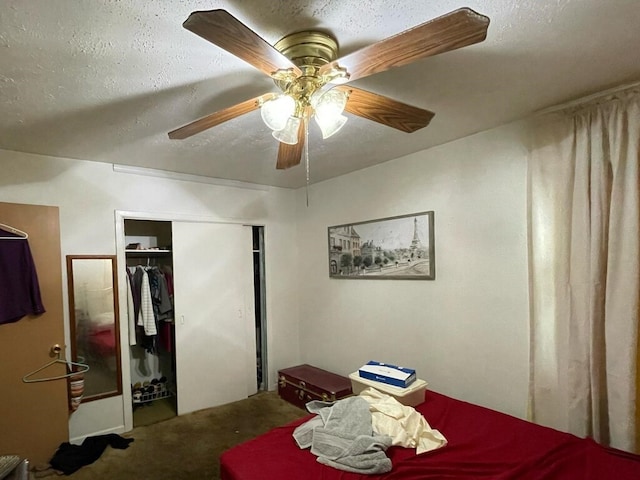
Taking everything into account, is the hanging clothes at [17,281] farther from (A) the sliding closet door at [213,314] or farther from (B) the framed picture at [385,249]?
(B) the framed picture at [385,249]

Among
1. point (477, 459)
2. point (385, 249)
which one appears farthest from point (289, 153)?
point (477, 459)

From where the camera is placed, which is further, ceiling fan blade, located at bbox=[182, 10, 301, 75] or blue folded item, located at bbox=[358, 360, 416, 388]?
blue folded item, located at bbox=[358, 360, 416, 388]

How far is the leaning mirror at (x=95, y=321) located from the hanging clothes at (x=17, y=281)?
309mm

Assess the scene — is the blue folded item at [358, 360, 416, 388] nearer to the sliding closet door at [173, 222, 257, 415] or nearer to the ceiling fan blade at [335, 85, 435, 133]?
the ceiling fan blade at [335, 85, 435, 133]

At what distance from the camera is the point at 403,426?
1.87 meters

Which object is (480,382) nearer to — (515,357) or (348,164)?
(515,357)

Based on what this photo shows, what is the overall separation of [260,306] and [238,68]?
301 centimetres

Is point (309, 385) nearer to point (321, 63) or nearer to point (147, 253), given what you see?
point (147, 253)

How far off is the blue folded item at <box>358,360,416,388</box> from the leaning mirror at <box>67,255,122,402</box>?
220cm

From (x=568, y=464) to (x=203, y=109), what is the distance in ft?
8.47

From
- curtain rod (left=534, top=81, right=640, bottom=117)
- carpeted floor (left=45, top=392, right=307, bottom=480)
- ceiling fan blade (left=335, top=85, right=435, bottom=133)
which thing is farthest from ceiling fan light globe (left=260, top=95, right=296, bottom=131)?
carpeted floor (left=45, top=392, right=307, bottom=480)

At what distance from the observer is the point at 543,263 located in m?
2.21

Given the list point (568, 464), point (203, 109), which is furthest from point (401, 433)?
point (203, 109)

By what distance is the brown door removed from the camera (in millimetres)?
2541
